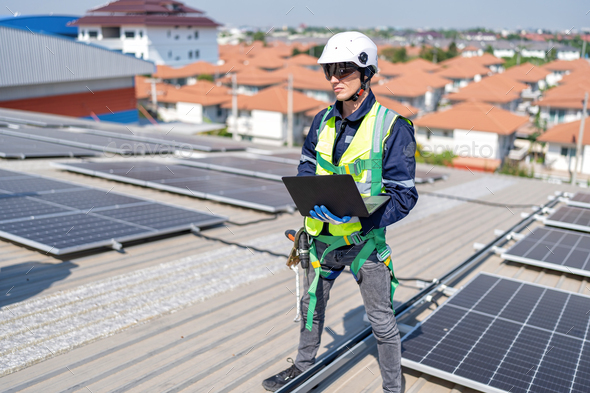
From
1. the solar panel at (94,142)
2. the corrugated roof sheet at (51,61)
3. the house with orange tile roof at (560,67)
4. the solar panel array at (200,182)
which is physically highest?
the house with orange tile roof at (560,67)

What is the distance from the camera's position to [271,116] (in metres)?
59.8

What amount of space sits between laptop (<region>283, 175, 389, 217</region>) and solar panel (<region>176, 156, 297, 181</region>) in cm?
752

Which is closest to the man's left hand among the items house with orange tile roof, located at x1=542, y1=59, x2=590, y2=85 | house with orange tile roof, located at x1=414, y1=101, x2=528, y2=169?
house with orange tile roof, located at x1=414, y1=101, x2=528, y2=169

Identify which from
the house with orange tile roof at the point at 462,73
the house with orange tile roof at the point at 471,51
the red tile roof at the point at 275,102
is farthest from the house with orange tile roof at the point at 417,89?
the house with orange tile roof at the point at 471,51

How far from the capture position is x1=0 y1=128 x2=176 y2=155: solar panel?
13703mm

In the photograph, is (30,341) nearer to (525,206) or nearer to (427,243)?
(427,243)

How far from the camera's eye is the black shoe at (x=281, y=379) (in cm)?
399

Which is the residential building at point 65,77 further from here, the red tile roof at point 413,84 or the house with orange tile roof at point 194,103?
the red tile roof at point 413,84

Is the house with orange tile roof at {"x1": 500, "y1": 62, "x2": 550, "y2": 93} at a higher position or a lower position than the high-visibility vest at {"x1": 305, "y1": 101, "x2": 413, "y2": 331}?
higher

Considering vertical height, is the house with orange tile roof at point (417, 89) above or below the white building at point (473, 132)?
above

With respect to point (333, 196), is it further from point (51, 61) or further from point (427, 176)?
point (51, 61)

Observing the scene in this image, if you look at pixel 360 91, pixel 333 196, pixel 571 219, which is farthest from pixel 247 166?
pixel 333 196

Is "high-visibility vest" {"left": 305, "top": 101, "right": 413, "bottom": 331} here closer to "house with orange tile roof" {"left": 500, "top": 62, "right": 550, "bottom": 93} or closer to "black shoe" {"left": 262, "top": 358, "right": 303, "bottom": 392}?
"black shoe" {"left": 262, "top": 358, "right": 303, "bottom": 392}

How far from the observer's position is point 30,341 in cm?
439
